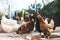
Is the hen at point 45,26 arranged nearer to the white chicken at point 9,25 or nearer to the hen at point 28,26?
the hen at point 28,26

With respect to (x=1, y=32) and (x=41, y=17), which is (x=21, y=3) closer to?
(x=41, y=17)

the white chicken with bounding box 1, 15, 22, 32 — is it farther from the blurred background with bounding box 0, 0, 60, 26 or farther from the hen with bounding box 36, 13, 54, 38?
the hen with bounding box 36, 13, 54, 38

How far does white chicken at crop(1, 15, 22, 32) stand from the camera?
1.63 m

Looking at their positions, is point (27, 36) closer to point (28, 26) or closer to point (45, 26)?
point (28, 26)

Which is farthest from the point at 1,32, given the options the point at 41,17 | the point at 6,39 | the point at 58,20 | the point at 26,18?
the point at 58,20

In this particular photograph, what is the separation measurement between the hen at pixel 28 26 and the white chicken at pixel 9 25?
0.15 feet

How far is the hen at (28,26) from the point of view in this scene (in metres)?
1.67

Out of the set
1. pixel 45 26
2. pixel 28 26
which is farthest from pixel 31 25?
pixel 45 26

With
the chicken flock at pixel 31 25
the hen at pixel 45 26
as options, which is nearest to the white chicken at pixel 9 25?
the chicken flock at pixel 31 25

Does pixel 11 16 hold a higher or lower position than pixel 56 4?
lower

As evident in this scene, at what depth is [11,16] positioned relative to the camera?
5.45ft

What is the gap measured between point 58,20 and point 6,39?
0.61 meters

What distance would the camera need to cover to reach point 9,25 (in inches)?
64.2

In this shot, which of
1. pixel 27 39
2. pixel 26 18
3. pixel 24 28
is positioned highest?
pixel 26 18
